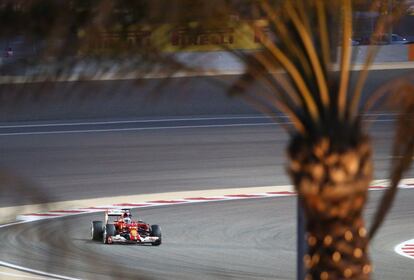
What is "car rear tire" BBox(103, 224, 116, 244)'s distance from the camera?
47.9 feet

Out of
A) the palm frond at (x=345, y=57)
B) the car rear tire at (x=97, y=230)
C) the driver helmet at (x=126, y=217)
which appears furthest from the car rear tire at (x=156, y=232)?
the palm frond at (x=345, y=57)

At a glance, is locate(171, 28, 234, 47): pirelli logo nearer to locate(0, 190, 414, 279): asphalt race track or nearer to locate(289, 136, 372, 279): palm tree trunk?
locate(289, 136, 372, 279): palm tree trunk

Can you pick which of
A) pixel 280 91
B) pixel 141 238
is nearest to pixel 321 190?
pixel 280 91

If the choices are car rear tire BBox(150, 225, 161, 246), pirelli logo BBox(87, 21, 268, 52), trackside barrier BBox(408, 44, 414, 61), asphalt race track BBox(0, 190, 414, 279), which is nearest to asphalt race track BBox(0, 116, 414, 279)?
asphalt race track BBox(0, 190, 414, 279)

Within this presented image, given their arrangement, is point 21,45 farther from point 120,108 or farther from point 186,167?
point 120,108

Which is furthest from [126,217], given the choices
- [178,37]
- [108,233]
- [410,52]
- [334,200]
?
[410,52]

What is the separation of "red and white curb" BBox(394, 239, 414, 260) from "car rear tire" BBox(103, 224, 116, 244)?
414 centimetres

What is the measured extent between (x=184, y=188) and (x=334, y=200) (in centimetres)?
1506

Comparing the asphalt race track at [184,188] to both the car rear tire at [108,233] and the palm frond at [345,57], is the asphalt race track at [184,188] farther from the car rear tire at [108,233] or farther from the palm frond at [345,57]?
the palm frond at [345,57]

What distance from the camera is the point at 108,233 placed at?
14.7 metres

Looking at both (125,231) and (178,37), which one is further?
(125,231)

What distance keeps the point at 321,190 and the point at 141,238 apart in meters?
10.7

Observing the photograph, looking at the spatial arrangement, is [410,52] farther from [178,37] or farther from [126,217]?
[178,37]

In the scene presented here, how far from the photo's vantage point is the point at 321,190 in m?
4.14
